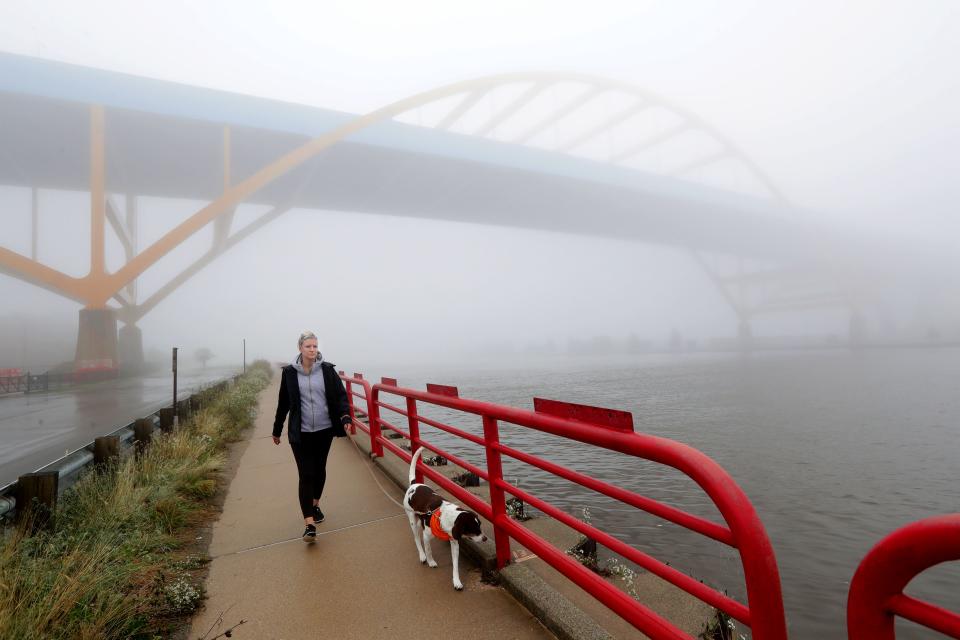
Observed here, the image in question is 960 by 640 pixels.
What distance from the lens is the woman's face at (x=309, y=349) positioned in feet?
13.8

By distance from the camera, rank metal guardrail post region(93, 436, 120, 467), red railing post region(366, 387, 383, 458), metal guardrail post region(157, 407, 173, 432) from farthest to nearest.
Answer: metal guardrail post region(157, 407, 173, 432)
red railing post region(366, 387, 383, 458)
metal guardrail post region(93, 436, 120, 467)

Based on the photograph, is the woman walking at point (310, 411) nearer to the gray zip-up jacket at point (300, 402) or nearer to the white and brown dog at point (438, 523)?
the gray zip-up jacket at point (300, 402)

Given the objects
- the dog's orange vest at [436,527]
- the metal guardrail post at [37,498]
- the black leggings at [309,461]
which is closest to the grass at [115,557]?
the metal guardrail post at [37,498]

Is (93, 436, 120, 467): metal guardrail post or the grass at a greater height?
(93, 436, 120, 467): metal guardrail post

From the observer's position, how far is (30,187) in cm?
4212

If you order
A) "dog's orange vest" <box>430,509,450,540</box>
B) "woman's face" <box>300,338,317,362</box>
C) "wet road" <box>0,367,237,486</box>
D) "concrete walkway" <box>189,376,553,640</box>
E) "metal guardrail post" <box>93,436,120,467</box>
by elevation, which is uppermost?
"woman's face" <box>300,338,317,362</box>

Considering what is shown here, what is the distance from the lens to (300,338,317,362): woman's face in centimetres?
421

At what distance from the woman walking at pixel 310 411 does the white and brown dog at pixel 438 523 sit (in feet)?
3.05

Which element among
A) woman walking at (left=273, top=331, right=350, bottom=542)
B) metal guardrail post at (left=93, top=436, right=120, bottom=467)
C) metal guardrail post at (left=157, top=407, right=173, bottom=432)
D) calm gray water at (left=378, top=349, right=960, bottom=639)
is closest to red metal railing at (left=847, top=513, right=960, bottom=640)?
calm gray water at (left=378, top=349, right=960, bottom=639)

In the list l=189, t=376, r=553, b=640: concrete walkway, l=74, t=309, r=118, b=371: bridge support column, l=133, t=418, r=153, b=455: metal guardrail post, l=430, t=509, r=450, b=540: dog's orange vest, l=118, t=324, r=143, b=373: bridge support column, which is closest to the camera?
l=189, t=376, r=553, b=640: concrete walkway

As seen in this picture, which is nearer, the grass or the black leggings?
the grass

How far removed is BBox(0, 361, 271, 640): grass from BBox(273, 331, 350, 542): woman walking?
0.89 m

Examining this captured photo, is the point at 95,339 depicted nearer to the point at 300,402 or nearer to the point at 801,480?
the point at 300,402

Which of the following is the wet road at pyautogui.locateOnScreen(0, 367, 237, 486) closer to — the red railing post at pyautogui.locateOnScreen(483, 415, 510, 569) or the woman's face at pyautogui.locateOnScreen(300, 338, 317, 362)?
the woman's face at pyautogui.locateOnScreen(300, 338, 317, 362)
